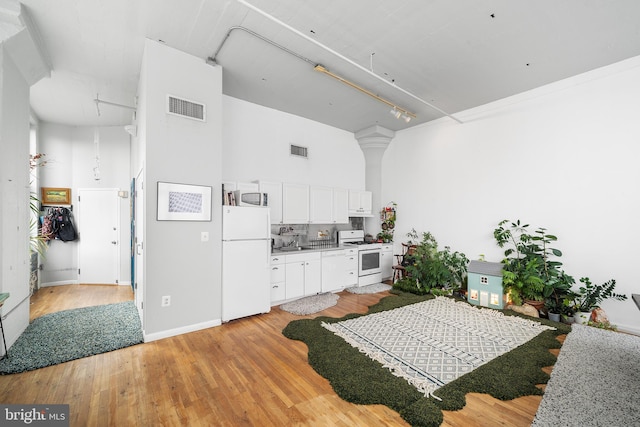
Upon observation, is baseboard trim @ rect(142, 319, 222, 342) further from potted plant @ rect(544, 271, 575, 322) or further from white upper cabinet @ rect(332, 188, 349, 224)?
potted plant @ rect(544, 271, 575, 322)

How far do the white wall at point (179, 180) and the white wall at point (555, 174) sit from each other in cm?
426

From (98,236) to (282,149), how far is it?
14.6ft

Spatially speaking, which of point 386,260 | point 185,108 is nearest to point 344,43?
point 185,108

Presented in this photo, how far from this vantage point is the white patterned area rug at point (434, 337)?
2592 millimetres

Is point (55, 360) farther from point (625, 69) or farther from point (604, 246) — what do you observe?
point (625, 69)

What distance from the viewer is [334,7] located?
2.69 m

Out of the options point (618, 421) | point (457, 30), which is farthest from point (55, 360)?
point (457, 30)

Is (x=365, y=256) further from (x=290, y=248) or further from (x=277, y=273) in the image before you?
(x=277, y=273)

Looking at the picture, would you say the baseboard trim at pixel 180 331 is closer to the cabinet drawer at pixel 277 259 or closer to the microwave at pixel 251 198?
the cabinet drawer at pixel 277 259

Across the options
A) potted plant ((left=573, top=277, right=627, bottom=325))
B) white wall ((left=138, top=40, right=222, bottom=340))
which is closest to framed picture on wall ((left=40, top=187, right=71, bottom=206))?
white wall ((left=138, top=40, right=222, bottom=340))

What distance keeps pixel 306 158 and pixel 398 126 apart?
7.33 ft

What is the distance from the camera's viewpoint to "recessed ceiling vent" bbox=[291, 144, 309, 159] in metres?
5.54

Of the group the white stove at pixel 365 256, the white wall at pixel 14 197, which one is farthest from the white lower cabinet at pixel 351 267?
the white wall at pixel 14 197

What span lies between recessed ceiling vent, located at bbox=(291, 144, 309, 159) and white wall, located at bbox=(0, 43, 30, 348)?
3.77 m
